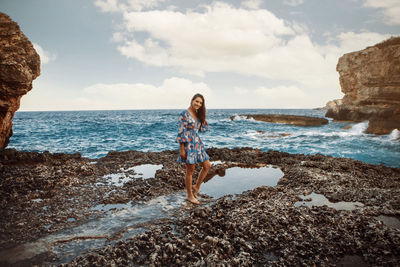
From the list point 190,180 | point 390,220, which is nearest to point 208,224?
point 190,180

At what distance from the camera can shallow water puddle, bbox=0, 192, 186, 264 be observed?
285 centimetres

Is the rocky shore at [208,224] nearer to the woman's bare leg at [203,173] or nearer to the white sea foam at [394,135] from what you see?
the woman's bare leg at [203,173]

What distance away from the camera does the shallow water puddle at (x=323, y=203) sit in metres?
4.45

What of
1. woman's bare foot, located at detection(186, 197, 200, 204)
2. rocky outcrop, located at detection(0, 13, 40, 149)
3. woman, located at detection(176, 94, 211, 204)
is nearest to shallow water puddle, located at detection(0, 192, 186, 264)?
woman's bare foot, located at detection(186, 197, 200, 204)

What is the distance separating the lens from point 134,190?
516 centimetres

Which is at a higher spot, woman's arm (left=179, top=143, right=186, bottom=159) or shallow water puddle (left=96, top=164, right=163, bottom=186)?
woman's arm (left=179, top=143, right=186, bottom=159)

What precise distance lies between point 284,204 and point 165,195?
2707 millimetres

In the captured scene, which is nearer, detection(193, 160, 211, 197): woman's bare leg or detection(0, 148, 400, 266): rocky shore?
detection(0, 148, 400, 266): rocky shore

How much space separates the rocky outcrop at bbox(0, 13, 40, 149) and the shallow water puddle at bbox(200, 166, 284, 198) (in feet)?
27.7

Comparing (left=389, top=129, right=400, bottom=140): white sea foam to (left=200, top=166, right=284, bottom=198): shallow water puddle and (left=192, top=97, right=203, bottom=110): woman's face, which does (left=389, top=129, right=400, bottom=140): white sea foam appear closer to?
(left=200, top=166, right=284, bottom=198): shallow water puddle

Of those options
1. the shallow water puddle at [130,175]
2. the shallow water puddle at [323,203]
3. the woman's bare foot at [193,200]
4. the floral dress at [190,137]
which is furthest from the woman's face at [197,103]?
the shallow water puddle at [130,175]

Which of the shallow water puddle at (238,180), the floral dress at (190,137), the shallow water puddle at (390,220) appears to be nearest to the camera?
the shallow water puddle at (390,220)

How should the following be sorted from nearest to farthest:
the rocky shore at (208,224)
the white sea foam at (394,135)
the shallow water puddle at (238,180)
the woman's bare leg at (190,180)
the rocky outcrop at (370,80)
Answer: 1. the rocky shore at (208,224)
2. the woman's bare leg at (190,180)
3. the shallow water puddle at (238,180)
4. the white sea foam at (394,135)
5. the rocky outcrop at (370,80)

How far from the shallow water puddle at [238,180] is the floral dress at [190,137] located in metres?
1.34
